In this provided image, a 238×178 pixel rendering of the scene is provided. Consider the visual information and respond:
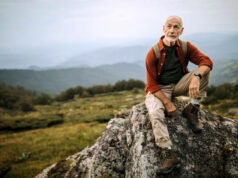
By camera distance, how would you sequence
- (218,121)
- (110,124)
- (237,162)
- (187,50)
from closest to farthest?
(237,162)
(187,50)
(218,121)
(110,124)

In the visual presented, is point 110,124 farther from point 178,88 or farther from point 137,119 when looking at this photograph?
point 178,88

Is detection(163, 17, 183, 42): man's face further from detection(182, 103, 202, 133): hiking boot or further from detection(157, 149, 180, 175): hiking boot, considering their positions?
detection(157, 149, 180, 175): hiking boot

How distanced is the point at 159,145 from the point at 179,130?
1.06m

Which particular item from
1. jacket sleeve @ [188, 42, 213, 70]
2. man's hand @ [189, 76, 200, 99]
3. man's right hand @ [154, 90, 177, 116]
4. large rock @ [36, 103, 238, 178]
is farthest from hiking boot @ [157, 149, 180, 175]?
jacket sleeve @ [188, 42, 213, 70]

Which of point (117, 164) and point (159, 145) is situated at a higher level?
point (159, 145)

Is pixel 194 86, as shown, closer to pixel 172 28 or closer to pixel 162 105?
pixel 162 105

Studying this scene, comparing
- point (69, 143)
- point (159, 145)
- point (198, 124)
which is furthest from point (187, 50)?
point (69, 143)

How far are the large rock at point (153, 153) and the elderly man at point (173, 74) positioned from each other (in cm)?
45

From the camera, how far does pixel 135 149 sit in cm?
438

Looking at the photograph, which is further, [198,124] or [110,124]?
[110,124]

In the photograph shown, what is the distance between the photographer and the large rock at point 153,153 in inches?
157

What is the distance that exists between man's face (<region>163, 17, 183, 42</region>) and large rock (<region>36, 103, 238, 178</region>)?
2.50 meters

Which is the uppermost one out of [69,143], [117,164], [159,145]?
[159,145]

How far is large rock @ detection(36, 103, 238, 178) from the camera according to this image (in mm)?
3980
